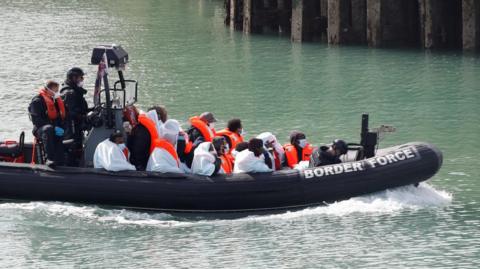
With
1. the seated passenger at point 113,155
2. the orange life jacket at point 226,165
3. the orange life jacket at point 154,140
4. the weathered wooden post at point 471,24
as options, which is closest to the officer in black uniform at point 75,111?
the seated passenger at point 113,155

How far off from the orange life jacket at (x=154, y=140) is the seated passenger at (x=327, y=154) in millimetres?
1922

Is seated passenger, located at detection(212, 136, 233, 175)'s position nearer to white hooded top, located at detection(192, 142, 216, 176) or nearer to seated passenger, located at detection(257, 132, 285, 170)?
white hooded top, located at detection(192, 142, 216, 176)

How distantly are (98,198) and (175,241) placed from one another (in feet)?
4.86

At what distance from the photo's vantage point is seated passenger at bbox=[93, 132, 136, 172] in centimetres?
1834

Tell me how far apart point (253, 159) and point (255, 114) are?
8314mm

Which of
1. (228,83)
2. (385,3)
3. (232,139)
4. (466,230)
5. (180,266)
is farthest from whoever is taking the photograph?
(385,3)

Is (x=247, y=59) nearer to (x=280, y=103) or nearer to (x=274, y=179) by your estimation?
(x=280, y=103)

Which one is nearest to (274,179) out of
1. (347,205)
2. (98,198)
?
(347,205)

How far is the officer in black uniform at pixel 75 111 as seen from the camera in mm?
18922

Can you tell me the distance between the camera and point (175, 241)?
1767cm

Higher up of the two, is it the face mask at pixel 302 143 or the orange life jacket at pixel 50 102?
the orange life jacket at pixel 50 102

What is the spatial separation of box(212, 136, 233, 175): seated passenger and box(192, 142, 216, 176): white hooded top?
0.58ft

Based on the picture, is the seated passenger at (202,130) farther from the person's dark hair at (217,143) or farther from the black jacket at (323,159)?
the black jacket at (323,159)

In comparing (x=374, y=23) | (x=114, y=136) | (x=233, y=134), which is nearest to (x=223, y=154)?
(x=233, y=134)
